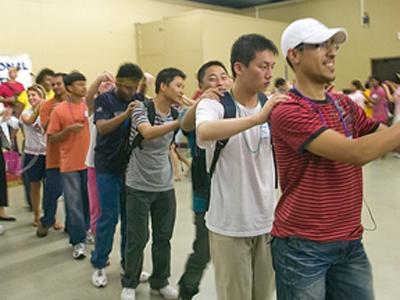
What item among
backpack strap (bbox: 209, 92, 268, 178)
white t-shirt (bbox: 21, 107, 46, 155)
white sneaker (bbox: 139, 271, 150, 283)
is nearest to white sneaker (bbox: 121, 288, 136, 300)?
white sneaker (bbox: 139, 271, 150, 283)

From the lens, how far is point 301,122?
4.26 ft

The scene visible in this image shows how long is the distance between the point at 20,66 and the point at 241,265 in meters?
7.19

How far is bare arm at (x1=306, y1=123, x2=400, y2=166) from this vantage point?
1.18m

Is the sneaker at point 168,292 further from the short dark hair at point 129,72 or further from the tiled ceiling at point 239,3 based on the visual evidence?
the tiled ceiling at point 239,3

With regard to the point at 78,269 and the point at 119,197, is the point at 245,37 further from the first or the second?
the point at 78,269

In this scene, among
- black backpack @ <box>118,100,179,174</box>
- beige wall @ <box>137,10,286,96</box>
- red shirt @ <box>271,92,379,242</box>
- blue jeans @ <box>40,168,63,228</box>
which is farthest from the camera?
beige wall @ <box>137,10,286,96</box>

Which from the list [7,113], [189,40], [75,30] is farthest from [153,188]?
[189,40]

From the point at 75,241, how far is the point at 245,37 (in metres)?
2.49

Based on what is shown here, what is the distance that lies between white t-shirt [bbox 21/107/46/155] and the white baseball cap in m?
3.40

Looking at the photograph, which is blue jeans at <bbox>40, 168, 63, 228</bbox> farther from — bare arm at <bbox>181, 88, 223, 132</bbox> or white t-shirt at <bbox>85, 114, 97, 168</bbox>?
bare arm at <bbox>181, 88, 223, 132</bbox>

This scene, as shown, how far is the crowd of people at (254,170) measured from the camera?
4.39 ft

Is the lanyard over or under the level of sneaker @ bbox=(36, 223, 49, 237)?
over

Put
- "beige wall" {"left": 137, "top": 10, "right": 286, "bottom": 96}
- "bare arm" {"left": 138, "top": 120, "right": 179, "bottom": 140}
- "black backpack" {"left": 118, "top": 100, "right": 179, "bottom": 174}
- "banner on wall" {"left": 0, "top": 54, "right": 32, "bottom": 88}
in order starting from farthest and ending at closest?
"beige wall" {"left": 137, "top": 10, "right": 286, "bottom": 96} → "banner on wall" {"left": 0, "top": 54, "right": 32, "bottom": 88} → "black backpack" {"left": 118, "top": 100, "right": 179, "bottom": 174} → "bare arm" {"left": 138, "top": 120, "right": 179, "bottom": 140}

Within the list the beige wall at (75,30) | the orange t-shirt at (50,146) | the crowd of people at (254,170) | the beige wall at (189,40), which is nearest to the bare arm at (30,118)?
the orange t-shirt at (50,146)
